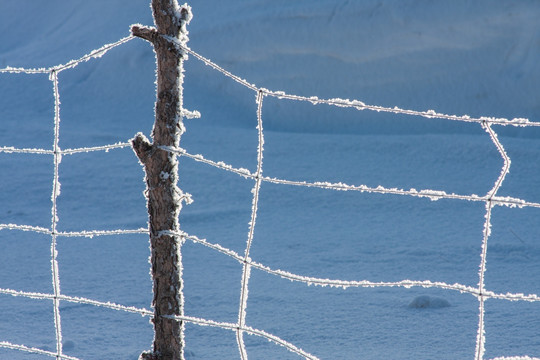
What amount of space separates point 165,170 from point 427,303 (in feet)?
5.73

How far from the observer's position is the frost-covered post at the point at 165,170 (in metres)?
1.54

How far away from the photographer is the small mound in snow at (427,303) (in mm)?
2934

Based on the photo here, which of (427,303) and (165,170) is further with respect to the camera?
(427,303)

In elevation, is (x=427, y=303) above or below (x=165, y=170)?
above

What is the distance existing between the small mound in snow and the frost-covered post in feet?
5.12

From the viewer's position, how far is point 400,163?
4.77m

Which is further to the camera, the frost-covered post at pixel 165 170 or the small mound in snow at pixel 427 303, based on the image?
the small mound in snow at pixel 427 303

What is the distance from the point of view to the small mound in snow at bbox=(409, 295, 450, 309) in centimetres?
293

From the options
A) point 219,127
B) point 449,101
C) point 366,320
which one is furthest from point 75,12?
point 366,320

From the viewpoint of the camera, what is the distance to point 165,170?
1.57 metres

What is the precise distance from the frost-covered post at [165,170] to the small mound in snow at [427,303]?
156cm

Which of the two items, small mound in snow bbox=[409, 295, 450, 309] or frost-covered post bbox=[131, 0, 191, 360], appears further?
small mound in snow bbox=[409, 295, 450, 309]

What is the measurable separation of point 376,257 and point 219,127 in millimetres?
2488

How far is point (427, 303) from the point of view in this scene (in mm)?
2943
